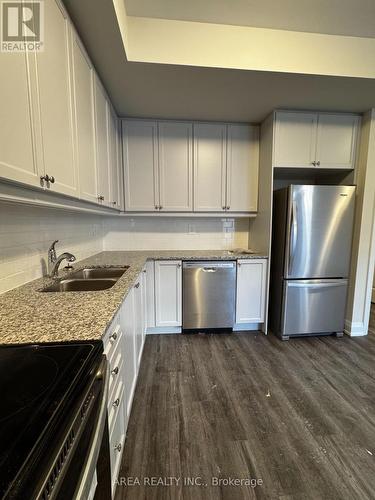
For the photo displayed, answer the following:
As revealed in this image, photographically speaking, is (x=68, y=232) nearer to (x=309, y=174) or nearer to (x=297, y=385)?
(x=297, y=385)

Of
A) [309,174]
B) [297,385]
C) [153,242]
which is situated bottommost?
[297,385]

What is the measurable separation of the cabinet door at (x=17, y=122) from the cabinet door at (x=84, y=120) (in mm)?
472

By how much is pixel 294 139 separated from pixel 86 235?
2.37 m

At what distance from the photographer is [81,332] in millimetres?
814

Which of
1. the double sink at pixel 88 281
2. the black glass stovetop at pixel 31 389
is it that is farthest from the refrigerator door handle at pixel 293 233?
the black glass stovetop at pixel 31 389

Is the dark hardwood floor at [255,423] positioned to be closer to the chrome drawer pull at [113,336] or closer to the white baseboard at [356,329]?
the white baseboard at [356,329]

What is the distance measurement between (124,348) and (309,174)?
114 inches

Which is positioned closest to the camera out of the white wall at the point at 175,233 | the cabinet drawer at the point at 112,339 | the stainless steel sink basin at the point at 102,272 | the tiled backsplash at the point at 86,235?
the cabinet drawer at the point at 112,339

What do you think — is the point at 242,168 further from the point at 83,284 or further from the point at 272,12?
the point at 83,284

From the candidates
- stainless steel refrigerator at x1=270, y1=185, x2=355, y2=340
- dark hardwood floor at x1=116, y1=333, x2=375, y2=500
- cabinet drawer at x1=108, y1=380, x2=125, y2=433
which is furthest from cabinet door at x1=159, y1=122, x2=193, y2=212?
cabinet drawer at x1=108, y1=380, x2=125, y2=433

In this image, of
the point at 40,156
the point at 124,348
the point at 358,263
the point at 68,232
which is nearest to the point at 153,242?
the point at 68,232

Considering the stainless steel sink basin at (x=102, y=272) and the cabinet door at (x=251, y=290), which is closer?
the stainless steel sink basin at (x=102, y=272)

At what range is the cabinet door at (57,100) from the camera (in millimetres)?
1008

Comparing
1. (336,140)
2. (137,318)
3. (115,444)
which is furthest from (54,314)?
(336,140)
